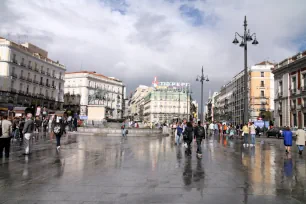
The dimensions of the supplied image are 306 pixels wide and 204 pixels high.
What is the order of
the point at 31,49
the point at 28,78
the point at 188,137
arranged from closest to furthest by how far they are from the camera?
1. the point at 188,137
2. the point at 28,78
3. the point at 31,49

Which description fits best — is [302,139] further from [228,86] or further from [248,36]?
[228,86]

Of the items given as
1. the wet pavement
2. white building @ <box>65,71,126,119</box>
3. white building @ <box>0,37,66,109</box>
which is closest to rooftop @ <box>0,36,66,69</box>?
white building @ <box>0,37,66,109</box>

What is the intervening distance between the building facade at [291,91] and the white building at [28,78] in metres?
49.7

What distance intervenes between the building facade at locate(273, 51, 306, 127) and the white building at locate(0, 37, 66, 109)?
163ft

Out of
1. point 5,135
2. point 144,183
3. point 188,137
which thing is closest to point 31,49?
point 5,135

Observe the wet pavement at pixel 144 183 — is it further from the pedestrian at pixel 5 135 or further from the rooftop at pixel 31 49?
the rooftop at pixel 31 49

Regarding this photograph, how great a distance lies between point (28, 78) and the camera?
57031mm

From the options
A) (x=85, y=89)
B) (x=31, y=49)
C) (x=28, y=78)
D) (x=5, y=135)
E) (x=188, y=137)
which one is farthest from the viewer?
(x=85, y=89)

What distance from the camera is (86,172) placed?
744cm

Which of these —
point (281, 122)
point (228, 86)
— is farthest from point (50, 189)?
point (228, 86)

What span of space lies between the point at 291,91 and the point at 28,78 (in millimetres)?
52037

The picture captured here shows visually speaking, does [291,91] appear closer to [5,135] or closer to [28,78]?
[5,135]

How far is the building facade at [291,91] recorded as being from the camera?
4222 cm

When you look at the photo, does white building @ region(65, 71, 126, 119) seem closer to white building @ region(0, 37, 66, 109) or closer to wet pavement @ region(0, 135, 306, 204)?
white building @ region(0, 37, 66, 109)
